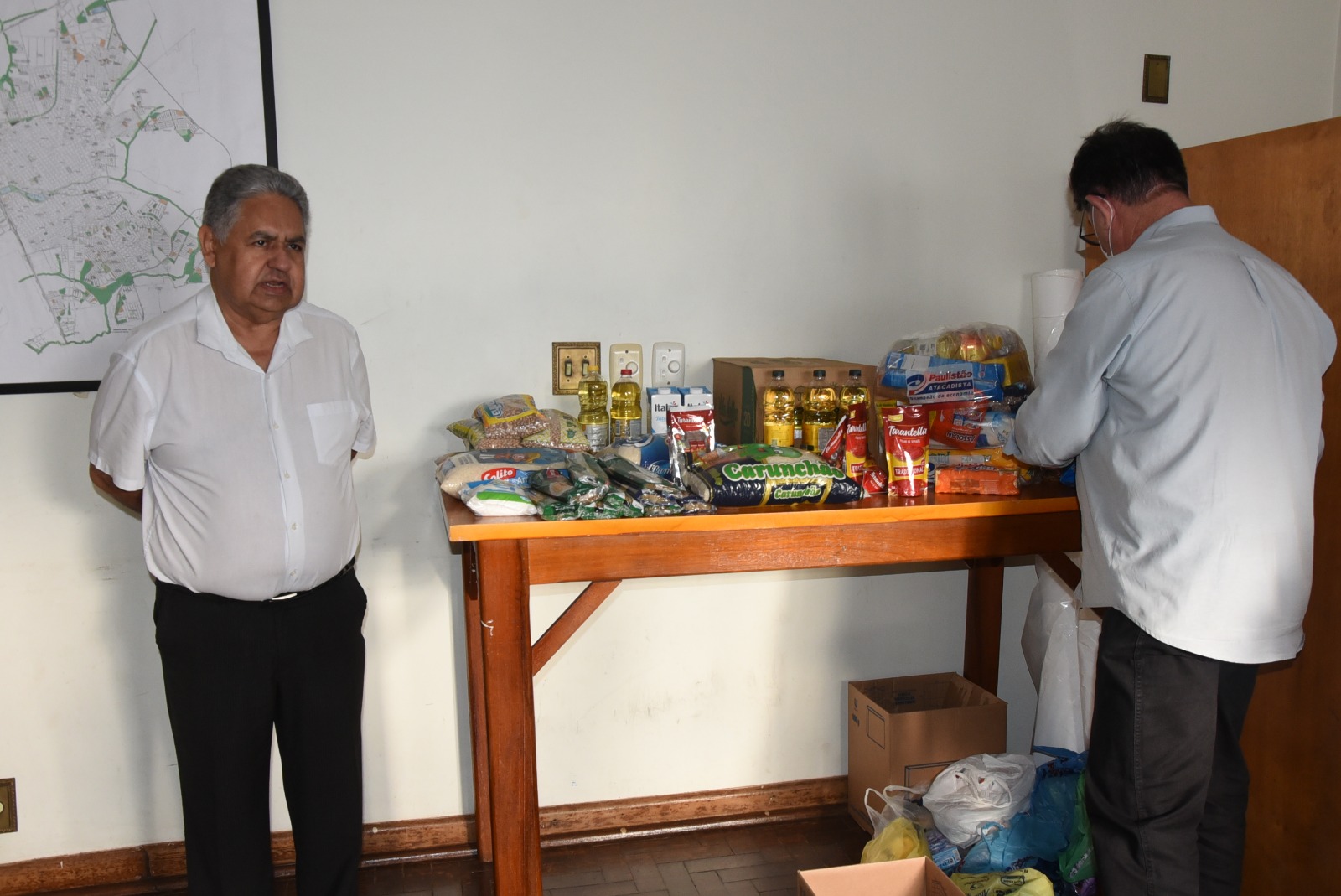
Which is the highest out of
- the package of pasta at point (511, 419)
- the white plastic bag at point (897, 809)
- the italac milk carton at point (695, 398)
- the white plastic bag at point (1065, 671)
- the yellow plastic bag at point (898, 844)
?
the italac milk carton at point (695, 398)

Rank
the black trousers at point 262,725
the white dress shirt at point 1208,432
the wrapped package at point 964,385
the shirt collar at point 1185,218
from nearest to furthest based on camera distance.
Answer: the white dress shirt at point 1208,432 → the shirt collar at point 1185,218 → the black trousers at point 262,725 → the wrapped package at point 964,385

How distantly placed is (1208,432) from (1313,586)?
71cm

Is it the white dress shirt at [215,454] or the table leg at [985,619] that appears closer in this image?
the white dress shirt at [215,454]

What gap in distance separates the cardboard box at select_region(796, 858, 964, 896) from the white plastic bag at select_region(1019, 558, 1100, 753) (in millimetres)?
685

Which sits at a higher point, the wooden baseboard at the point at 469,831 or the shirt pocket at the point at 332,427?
the shirt pocket at the point at 332,427

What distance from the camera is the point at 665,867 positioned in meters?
2.56

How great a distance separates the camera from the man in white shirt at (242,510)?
189 centimetres

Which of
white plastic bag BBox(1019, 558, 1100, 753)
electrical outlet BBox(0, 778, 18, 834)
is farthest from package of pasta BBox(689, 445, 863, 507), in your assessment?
electrical outlet BBox(0, 778, 18, 834)

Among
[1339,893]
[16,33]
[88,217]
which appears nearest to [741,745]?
[1339,893]

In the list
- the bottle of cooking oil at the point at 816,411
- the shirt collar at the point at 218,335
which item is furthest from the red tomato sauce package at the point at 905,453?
the shirt collar at the point at 218,335

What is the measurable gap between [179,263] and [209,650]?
97 centimetres

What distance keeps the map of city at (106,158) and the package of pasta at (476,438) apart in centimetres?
71

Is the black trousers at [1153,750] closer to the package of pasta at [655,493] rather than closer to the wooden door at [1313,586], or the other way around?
the wooden door at [1313,586]

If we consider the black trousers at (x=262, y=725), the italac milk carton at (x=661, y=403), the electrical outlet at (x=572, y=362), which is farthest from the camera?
the electrical outlet at (x=572, y=362)
